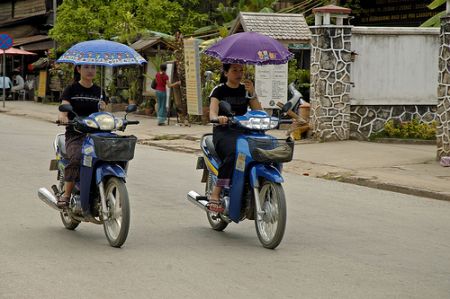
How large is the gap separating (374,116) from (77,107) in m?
11.9

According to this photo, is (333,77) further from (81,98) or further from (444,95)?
(81,98)

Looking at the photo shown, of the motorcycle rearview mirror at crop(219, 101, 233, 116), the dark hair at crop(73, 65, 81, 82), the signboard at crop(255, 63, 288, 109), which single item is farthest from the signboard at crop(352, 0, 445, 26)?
the motorcycle rearview mirror at crop(219, 101, 233, 116)

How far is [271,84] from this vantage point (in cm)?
2233

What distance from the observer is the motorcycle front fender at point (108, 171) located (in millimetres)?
8312

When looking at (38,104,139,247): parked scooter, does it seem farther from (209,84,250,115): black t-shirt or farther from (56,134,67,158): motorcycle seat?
(209,84,250,115): black t-shirt

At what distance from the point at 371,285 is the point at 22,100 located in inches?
1538

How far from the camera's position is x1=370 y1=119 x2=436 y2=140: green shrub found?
1956cm

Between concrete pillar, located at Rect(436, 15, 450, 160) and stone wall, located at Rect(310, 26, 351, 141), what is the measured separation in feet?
12.5

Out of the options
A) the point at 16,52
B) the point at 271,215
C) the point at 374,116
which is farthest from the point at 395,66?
the point at 16,52

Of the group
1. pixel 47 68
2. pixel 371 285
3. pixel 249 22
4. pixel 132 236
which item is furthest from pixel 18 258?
pixel 47 68

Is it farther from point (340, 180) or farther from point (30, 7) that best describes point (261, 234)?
point (30, 7)

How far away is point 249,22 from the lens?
24047mm

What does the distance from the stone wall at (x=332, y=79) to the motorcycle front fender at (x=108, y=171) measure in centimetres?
1165

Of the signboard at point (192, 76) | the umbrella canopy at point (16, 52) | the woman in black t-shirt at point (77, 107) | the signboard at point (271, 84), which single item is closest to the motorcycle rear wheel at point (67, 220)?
the woman in black t-shirt at point (77, 107)
